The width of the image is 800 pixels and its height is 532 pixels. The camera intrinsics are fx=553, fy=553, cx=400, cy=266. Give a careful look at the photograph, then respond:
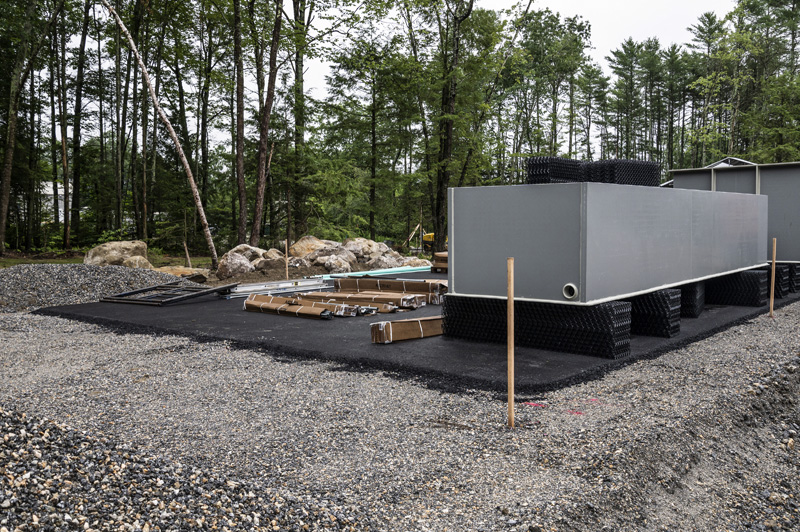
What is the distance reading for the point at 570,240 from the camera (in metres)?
6.07

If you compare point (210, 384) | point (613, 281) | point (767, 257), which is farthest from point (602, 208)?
point (767, 257)

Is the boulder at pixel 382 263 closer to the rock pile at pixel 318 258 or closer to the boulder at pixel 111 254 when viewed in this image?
the rock pile at pixel 318 258

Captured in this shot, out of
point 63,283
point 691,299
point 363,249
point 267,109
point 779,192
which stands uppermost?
point 267,109

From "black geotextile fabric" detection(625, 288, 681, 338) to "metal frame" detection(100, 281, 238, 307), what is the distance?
8.42 meters

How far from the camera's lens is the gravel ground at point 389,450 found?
2.95 m

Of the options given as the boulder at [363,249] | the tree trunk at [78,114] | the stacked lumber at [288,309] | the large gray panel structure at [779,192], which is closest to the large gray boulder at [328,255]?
the boulder at [363,249]

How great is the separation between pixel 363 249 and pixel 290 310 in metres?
9.81

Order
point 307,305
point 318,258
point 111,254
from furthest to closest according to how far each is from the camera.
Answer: point 318,258 < point 111,254 < point 307,305

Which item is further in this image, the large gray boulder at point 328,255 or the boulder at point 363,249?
the boulder at point 363,249

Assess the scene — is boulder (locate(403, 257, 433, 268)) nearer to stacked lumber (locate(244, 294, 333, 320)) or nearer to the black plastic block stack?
stacked lumber (locate(244, 294, 333, 320))

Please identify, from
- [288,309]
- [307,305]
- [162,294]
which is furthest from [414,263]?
[288,309]

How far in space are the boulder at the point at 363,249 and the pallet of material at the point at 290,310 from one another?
8874mm

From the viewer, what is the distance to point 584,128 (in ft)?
151

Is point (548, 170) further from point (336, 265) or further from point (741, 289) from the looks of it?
point (336, 265)
